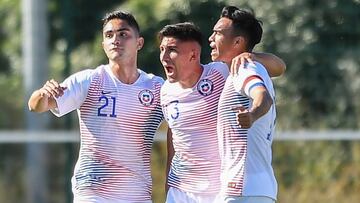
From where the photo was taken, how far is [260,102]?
20.5 ft

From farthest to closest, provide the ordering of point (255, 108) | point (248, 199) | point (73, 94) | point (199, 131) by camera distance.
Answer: point (73, 94) → point (199, 131) → point (248, 199) → point (255, 108)

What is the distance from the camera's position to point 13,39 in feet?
43.2

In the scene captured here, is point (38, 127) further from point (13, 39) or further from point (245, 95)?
point (245, 95)

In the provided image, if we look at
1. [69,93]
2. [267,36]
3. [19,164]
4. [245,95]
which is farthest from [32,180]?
[245,95]

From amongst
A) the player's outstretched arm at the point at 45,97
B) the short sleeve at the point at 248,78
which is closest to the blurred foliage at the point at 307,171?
the player's outstretched arm at the point at 45,97

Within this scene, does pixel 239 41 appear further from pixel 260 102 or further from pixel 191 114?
pixel 260 102

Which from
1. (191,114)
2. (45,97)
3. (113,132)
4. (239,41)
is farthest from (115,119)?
(239,41)

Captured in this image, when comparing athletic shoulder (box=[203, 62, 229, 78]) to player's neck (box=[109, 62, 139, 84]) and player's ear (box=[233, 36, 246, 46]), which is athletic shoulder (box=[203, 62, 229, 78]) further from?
player's neck (box=[109, 62, 139, 84])

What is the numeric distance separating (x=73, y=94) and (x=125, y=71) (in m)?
0.28

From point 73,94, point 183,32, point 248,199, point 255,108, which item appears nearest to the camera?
point 255,108

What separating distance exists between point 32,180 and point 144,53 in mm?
1442

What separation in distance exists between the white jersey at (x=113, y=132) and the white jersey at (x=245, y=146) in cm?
70

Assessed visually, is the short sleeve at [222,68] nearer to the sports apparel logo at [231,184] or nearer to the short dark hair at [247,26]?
the short dark hair at [247,26]

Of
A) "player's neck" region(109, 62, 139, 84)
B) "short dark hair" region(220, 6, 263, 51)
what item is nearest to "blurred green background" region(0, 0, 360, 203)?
"player's neck" region(109, 62, 139, 84)
